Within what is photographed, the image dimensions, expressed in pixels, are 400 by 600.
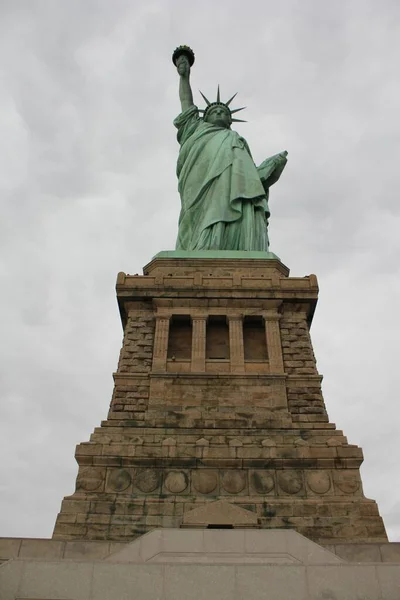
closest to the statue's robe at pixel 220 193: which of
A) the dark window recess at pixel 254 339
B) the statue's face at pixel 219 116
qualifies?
the statue's face at pixel 219 116

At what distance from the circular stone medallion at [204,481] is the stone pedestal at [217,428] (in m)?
0.02

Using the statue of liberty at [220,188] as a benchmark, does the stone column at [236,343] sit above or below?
below

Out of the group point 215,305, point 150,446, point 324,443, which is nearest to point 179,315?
point 215,305

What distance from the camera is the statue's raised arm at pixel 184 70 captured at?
3192cm

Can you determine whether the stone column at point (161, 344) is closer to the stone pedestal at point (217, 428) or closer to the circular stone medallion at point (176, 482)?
the stone pedestal at point (217, 428)

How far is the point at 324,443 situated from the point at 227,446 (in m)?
2.39

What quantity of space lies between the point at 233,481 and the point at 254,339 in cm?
538

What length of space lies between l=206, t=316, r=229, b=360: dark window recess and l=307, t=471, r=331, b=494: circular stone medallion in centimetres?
470

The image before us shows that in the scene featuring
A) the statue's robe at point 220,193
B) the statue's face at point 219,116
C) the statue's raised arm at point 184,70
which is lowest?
the statue's robe at point 220,193

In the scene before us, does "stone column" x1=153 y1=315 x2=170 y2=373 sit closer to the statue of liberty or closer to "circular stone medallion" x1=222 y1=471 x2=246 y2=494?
"circular stone medallion" x1=222 y1=471 x2=246 y2=494

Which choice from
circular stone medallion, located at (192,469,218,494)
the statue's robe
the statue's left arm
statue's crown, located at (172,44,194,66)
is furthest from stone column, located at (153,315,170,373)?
statue's crown, located at (172,44,194,66)

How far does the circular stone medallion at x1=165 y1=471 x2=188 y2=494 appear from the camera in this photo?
1338cm

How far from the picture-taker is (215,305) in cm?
1812

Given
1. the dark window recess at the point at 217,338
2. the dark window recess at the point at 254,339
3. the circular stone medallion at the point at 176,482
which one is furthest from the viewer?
the dark window recess at the point at 217,338
